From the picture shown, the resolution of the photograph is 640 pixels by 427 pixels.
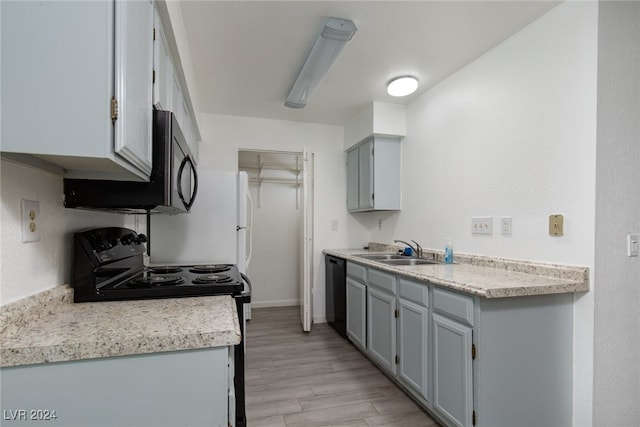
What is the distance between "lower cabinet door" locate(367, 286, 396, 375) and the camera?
235 cm

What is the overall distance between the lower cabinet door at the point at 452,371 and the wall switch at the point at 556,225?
2.46ft

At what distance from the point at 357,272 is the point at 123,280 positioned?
195cm

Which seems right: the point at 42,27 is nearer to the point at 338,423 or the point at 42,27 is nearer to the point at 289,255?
the point at 338,423

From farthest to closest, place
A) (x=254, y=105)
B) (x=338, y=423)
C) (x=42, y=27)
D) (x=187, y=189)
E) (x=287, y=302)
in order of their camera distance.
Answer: (x=287, y=302) → (x=254, y=105) → (x=338, y=423) → (x=187, y=189) → (x=42, y=27)

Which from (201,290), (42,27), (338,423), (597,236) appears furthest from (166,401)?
(597,236)

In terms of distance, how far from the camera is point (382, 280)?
248 cm

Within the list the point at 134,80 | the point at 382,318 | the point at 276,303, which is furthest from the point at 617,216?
the point at 276,303

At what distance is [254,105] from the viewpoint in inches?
132

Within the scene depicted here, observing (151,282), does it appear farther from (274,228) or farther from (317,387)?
(274,228)

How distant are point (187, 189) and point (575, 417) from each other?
234 centimetres

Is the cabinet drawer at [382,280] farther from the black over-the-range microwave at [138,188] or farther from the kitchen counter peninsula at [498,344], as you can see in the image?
the black over-the-range microwave at [138,188]

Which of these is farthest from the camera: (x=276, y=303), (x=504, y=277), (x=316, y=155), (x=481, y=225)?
(x=276, y=303)

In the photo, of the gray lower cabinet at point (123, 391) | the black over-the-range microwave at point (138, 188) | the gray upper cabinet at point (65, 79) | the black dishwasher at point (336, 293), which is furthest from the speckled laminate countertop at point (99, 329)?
the black dishwasher at point (336, 293)

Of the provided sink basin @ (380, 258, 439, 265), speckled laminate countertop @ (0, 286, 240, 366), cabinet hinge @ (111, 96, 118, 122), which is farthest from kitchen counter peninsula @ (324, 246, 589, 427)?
cabinet hinge @ (111, 96, 118, 122)
